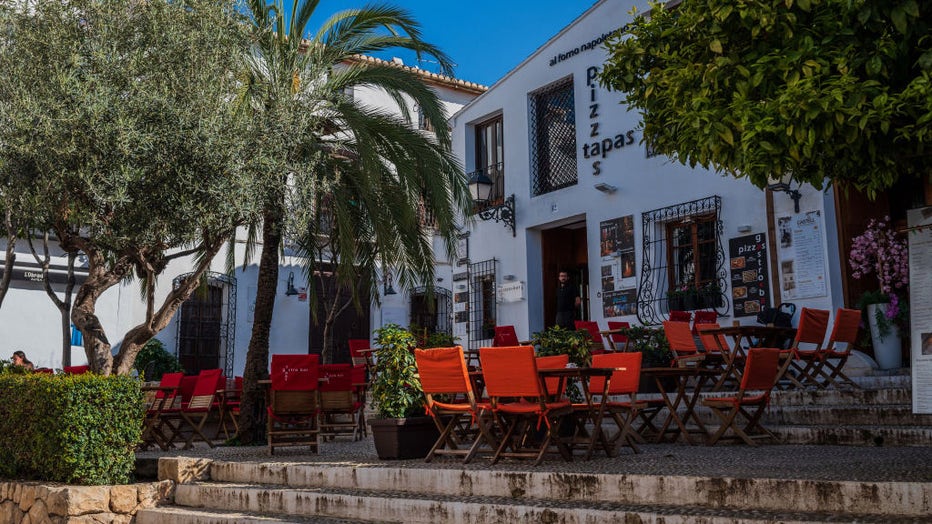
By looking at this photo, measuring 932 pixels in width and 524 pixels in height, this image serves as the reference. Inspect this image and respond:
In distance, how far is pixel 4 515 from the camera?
878 cm

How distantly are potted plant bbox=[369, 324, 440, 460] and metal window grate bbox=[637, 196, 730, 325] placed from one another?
5.03 m

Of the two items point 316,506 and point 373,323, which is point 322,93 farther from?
point 373,323

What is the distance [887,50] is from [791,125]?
1.80 feet

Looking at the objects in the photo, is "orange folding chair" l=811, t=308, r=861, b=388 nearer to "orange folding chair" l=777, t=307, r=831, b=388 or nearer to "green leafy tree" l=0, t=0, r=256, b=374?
"orange folding chair" l=777, t=307, r=831, b=388

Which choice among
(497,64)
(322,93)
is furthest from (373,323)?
(322,93)

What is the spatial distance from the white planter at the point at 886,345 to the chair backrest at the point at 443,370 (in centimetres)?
546

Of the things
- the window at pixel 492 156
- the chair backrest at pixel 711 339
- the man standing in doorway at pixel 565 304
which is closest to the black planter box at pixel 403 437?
the chair backrest at pixel 711 339

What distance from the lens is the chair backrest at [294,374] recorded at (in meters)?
9.11

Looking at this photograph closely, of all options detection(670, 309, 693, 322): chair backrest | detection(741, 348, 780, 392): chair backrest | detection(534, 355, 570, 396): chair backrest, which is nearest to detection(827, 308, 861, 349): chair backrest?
detection(741, 348, 780, 392): chair backrest

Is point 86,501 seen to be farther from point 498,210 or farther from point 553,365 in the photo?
point 498,210

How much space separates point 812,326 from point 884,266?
1620 millimetres

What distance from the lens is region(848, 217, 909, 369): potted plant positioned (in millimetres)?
10039

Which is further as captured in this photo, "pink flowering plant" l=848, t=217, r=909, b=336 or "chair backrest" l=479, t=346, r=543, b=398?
"pink flowering plant" l=848, t=217, r=909, b=336

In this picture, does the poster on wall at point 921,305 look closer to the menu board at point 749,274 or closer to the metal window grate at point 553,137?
the menu board at point 749,274
